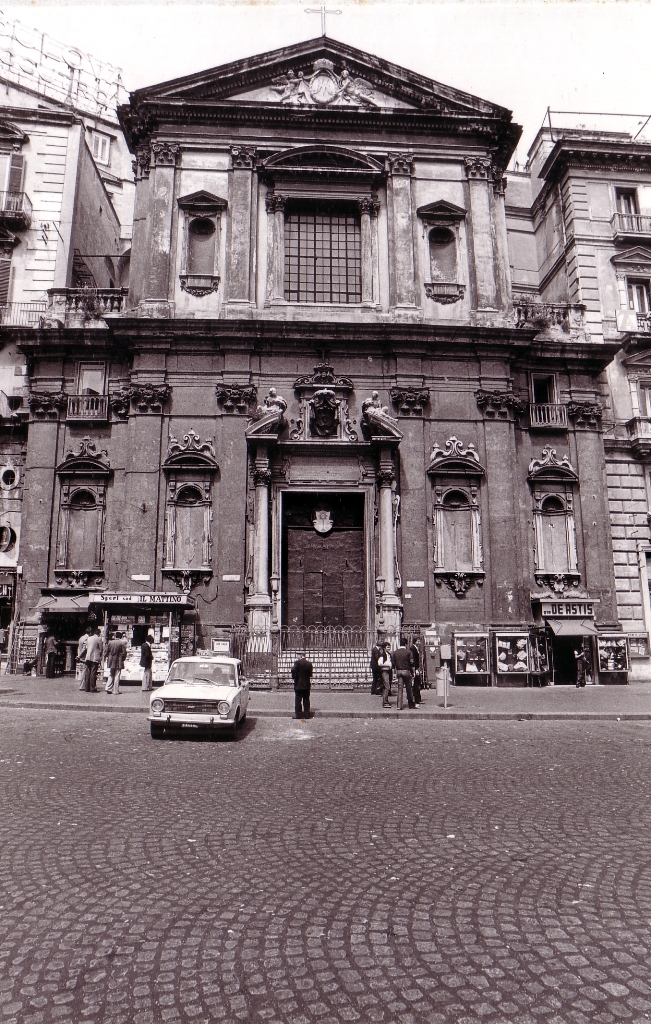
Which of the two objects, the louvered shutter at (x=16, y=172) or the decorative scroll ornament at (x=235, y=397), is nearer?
the decorative scroll ornament at (x=235, y=397)

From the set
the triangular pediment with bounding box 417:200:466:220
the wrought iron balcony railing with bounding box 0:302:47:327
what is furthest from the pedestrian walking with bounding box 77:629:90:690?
the triangular pediment with bounding box 417:200:466:220

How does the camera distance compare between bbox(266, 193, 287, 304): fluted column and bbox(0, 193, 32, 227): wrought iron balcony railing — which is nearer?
bbox(266, 193, 287, 304): fluted column

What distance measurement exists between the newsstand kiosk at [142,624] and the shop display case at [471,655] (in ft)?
27.0

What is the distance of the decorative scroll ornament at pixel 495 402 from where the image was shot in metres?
24.3

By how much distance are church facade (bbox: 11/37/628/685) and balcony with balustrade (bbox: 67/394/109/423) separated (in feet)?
0.31

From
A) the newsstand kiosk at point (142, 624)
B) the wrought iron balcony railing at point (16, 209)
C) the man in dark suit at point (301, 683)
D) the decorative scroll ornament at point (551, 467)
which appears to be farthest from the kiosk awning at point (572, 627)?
the wrought iron balcony railing at point (16, 209)

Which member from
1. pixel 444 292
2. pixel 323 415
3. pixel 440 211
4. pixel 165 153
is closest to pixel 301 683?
pixel 323 415

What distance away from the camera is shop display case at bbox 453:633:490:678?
21.1 m

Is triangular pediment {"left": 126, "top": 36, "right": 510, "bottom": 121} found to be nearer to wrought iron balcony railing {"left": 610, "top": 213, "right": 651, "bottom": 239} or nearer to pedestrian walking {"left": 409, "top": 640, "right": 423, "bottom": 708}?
wrought iron balcony railing {"left": 610, "top": 213, "right": 651, "bottom": 239}

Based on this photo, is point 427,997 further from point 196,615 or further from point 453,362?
point 453,362

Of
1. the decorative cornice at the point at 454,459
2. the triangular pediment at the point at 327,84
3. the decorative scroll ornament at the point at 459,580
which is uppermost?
the triangular pediment at the point at 327,84

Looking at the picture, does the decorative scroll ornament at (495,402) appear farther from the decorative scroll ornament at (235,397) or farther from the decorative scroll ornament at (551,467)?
the decorative scroll ornament at (235,397)

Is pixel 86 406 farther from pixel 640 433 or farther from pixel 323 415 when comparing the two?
pixel 640 433

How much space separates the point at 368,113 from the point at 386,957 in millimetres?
27464
